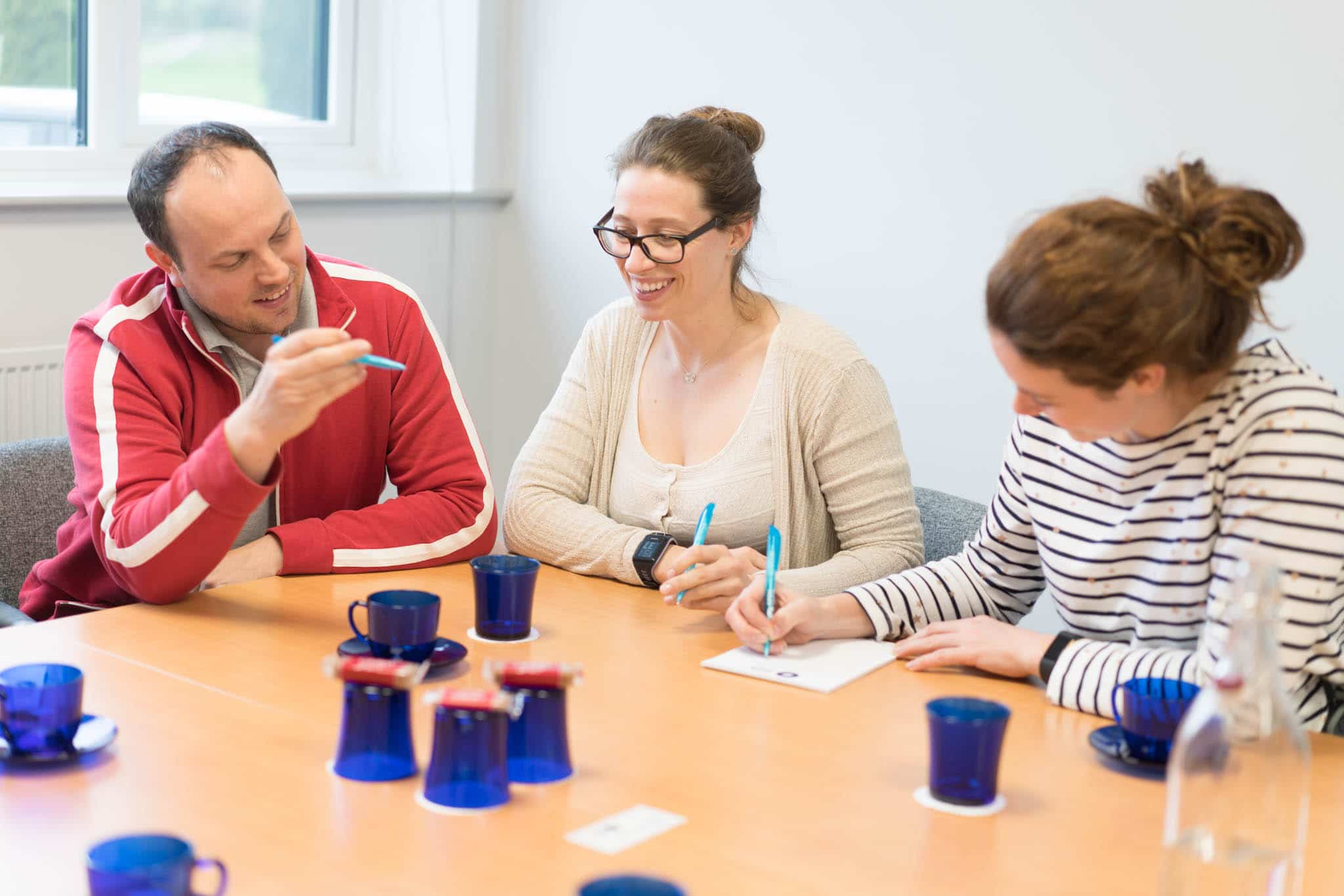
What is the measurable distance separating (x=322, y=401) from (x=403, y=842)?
2.12 feet

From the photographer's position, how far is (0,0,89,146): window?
3.21 metres

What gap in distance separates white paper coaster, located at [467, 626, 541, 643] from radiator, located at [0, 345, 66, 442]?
1.70 meters

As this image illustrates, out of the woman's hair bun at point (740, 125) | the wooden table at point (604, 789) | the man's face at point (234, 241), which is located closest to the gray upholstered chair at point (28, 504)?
the man's face at point (234, 241)

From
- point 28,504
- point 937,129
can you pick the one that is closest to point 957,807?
point 28,504

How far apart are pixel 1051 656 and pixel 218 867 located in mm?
915

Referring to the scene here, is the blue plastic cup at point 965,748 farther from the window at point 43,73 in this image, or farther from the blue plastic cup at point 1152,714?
the window at point 43,73

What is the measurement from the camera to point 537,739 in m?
1.24

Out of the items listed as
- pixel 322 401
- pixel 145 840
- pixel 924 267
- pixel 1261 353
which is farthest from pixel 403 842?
pixel 924 267

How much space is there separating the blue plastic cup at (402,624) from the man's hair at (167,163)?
0.77 m

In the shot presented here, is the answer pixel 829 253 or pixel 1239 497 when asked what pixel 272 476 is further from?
pixel 829 253

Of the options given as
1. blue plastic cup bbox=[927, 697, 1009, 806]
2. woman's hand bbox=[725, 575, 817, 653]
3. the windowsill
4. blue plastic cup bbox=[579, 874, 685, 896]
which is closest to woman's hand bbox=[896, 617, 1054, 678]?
woman's hand bbox=[725, 575, 817, 653]

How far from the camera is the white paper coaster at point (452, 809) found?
3.87 ft

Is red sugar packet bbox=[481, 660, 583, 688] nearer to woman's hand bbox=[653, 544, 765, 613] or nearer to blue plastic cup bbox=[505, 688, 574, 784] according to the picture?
blue plastic cup bbox=[505, 688, 574, 784]

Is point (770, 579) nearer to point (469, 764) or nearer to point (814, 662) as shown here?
point (814, 662)
